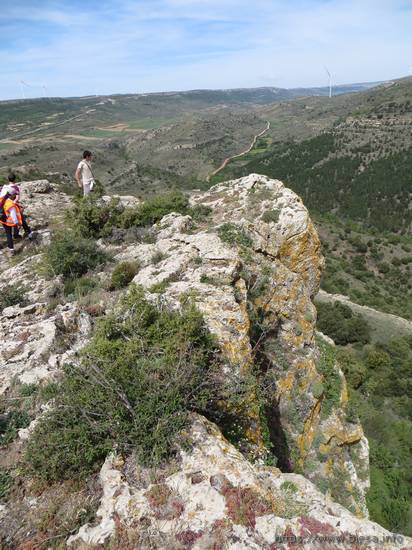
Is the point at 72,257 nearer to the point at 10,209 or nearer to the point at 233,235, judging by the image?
the point at 10,209

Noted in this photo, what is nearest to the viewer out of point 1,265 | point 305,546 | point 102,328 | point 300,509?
point 305,546

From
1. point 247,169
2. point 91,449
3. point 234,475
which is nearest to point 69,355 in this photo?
point 91,449

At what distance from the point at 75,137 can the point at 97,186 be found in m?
208

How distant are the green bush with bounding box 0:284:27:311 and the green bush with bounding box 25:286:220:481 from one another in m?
4.68

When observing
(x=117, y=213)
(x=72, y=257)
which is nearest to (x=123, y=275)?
(x=72, y=257)

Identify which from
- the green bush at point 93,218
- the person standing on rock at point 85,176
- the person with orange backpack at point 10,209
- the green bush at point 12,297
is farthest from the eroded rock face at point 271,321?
the person with orange backpack at point 10,209

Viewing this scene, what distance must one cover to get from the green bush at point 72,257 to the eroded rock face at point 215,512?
663 centimetres

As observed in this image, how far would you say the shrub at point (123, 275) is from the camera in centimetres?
900

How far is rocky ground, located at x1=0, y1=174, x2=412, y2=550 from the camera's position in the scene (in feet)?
13.1

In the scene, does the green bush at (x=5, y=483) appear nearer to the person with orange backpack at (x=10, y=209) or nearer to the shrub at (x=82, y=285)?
the shrub at (x=82, y=285)

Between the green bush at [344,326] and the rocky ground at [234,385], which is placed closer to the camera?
the rocky ground at [234,385]

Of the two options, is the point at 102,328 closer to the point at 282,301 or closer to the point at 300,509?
the point at 300,509

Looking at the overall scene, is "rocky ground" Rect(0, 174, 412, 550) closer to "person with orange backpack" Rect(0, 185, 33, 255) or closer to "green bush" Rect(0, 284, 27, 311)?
"green bush" Rect(0, 284, 27, 311)

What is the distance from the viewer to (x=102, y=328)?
6035mm
